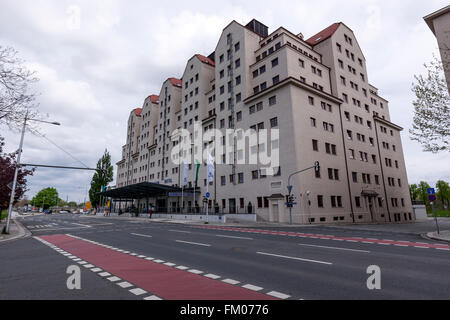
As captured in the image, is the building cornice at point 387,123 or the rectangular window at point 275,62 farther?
the building cornice at point 387,123

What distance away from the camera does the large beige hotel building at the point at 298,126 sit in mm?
30969

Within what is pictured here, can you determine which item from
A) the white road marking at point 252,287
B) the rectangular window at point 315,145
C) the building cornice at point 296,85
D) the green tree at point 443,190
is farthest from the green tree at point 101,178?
the green tree at point 443,190

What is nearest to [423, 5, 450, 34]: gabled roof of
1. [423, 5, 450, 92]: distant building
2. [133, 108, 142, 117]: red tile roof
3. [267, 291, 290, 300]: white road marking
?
[423, 5, 450, 92]: distant building

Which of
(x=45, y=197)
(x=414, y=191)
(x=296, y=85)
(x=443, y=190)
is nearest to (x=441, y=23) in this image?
(x=296, y=85)

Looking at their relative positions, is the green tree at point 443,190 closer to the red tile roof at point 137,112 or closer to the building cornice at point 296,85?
the building cornice at point 296,85

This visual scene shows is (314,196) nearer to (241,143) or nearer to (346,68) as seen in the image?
(241,143)

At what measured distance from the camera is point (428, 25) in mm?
27969

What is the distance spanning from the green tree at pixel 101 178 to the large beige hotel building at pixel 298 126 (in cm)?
3083

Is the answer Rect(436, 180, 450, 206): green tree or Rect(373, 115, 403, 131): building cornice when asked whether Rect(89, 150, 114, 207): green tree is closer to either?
Rect(373, 115, 403, 131): building cornice

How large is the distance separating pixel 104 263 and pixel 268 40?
134 feet

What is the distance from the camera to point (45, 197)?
121 meters

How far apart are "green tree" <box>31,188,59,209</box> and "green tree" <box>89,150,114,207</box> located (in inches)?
2473

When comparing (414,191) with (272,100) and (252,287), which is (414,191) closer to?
(272,100)

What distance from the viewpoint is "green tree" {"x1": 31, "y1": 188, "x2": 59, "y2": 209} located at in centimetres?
11995
